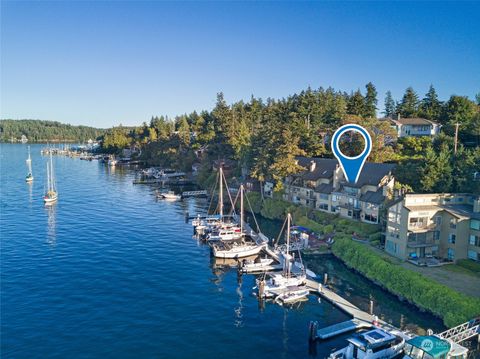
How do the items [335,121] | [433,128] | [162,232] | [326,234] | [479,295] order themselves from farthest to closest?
1. [335,121]
2. [433,128]
3. [162,232]
4. [326,234]
5. [479,295]

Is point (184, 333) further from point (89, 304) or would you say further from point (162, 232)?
point (162, 232)

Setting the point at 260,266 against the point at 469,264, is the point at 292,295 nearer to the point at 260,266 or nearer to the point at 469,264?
the point at 260,266

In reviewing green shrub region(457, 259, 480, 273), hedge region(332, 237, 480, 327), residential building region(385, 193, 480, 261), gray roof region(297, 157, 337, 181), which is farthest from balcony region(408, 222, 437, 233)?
gray roof region(297, 157, 337, 181)

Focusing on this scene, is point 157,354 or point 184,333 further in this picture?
point 184,333

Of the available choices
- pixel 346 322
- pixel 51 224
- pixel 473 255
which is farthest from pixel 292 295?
pixel 51 224

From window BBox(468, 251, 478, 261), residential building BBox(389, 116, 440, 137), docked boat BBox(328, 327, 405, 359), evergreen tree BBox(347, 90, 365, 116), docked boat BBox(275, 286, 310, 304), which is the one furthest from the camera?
evergreen tree BBox(347, 90, 365, 116)

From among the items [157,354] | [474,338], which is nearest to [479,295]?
[474,338]

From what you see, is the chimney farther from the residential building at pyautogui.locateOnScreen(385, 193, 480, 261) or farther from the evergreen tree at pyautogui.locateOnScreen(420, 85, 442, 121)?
the evergreen tree at pyautogui.locateOnScreen(420, 85, 442, 121)
